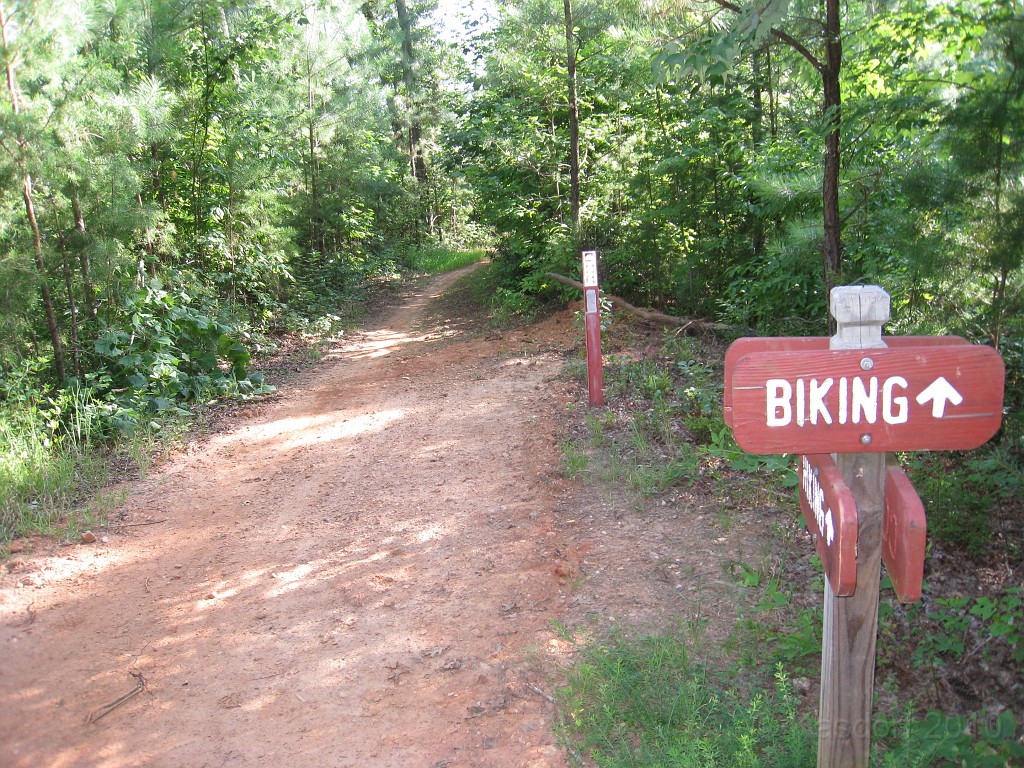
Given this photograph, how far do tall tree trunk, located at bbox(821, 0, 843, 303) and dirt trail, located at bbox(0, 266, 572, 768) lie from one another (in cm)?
262

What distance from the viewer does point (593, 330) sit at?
25.2 ft

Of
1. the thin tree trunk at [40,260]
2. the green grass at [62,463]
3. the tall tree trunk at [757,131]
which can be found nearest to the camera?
the green grass at [62,463]

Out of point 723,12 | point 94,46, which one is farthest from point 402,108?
point 723,12

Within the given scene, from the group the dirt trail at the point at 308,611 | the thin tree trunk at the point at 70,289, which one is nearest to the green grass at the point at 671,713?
the dirt trail at the point at 308,611

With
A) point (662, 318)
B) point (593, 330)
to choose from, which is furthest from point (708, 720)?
point (662, 318)

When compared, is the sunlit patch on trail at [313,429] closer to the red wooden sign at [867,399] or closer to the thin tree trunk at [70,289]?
the thin tree trunk at [70,289]

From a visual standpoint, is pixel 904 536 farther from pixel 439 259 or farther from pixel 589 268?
pixel 439 259

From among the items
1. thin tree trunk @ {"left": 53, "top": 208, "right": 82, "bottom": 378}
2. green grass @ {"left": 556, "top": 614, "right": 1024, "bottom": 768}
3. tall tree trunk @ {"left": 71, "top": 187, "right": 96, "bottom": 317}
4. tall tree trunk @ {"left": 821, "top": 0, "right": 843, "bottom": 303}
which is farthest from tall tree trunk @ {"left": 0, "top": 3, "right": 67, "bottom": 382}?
tall tree trunk @ {"left": 821, "top": 0, "right": 843, "bottom": 303}

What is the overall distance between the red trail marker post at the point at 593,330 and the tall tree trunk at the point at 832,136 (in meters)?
2.42

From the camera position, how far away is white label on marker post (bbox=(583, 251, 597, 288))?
→ 24.9ft

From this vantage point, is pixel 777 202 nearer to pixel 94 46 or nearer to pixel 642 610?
pixel 642 610

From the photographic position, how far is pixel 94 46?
32.3 ft

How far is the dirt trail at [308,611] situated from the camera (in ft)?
11.4

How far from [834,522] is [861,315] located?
1.74 feet
